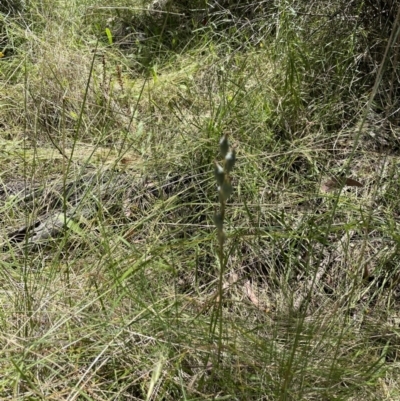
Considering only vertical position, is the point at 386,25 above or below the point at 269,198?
above

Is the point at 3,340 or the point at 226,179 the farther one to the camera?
the point at 3,340

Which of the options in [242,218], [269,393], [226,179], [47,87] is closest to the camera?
[226,179]

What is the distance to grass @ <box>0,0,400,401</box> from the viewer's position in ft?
4.24

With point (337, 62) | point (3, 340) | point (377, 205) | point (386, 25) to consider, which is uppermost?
point (386, 25)

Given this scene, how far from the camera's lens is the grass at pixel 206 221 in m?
1.29

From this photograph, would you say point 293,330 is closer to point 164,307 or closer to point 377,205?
point 164,307

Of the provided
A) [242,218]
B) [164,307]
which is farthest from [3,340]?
[242,218]

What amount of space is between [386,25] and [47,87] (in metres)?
1.53

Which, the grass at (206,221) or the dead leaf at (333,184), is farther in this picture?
the dead leaf at (333,184)

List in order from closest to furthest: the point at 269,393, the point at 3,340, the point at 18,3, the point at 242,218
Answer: the point at 269,393 → the point at 3,340 → the point at 242,218 → the point at 18,3

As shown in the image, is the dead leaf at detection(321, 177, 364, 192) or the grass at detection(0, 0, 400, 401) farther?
the dead leaf at detection(321, 177, 364, 192)

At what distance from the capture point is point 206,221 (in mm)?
1827

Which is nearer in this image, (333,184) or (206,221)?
(206,221)

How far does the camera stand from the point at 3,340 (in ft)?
4.45
